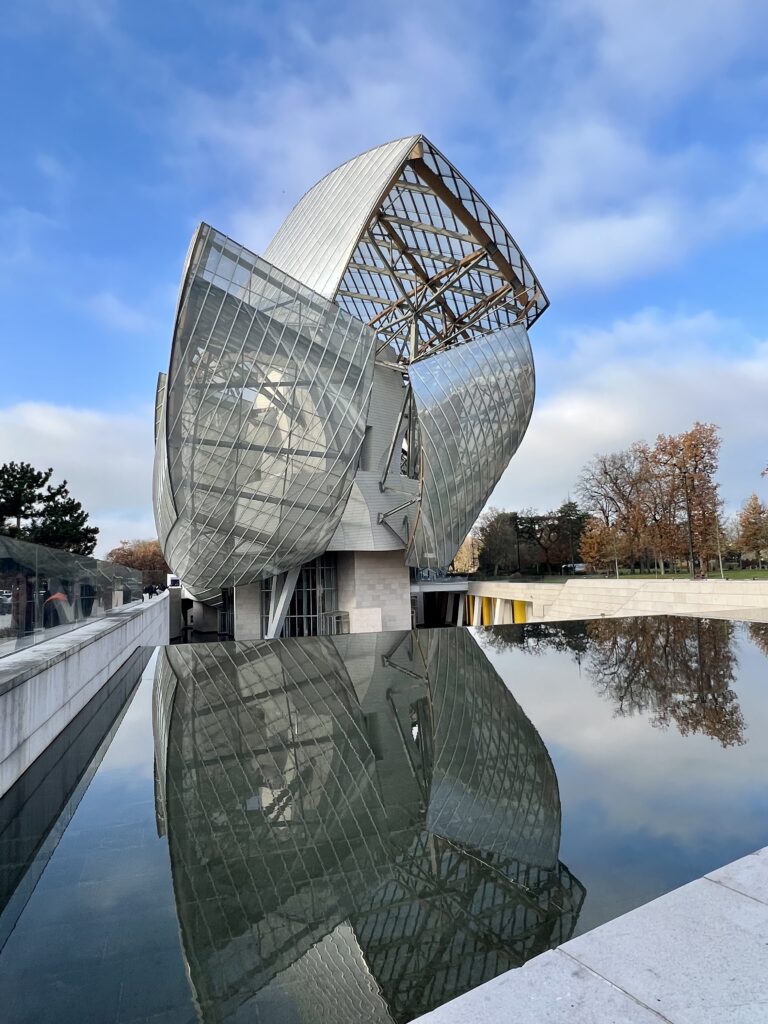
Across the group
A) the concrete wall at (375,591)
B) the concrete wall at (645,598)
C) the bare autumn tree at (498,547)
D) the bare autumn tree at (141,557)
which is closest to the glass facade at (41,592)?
the concrete wall at (375,591)

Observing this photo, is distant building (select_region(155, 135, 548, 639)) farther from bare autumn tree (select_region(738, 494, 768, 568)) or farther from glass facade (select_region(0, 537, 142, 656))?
bare autumn tree (select_region(738, 494, 768, 568))

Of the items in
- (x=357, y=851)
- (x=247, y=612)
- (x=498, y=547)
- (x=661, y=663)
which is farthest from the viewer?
(x=498, y=547)

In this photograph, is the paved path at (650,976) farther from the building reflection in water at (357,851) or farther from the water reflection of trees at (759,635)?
the water reflection of trees at (759,635)

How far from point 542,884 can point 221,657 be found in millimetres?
13596

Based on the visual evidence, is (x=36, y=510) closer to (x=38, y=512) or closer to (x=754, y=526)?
(x=38, y=512)

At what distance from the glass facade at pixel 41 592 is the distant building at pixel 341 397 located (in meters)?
7.30

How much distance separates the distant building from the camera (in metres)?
19.9

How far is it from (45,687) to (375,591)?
27.5 metres

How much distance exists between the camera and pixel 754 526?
50.2m

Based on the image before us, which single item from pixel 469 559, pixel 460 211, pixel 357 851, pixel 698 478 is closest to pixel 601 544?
pixel 698 478

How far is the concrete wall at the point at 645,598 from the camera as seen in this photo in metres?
23.9

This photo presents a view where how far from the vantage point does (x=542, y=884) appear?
166 inches

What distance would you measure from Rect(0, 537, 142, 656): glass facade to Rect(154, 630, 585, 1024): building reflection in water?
7.68 ft

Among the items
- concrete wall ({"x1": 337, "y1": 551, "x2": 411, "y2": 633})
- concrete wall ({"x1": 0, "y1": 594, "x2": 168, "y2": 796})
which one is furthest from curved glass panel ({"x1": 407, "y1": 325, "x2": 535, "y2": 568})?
concrete wall ({"x1": 0, "y1": 594, "x2": 168, "y2": 796})
